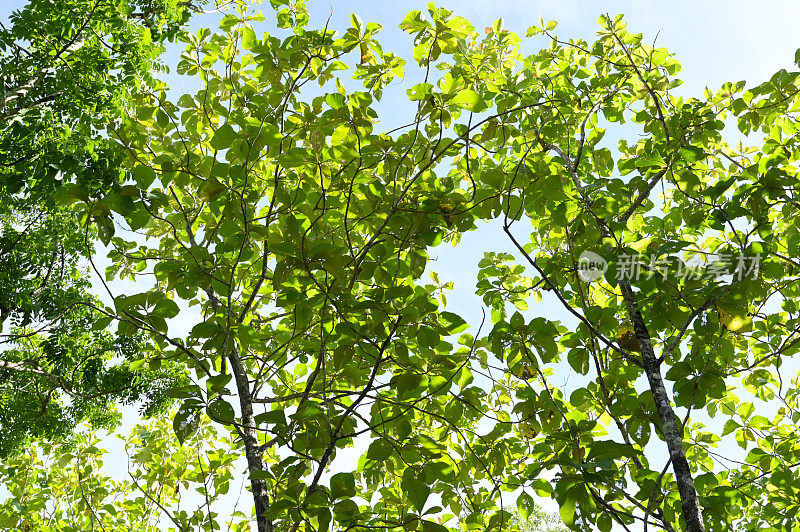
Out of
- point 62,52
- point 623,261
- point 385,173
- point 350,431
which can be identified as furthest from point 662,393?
point 62,52

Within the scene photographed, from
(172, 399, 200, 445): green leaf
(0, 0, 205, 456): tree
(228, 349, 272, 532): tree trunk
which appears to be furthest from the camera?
(0, 0, 205, 456): tree

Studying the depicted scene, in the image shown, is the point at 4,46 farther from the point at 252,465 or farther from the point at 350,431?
the point at 350,431

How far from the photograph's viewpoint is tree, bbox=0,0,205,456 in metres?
3.64

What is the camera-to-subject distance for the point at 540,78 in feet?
12.8

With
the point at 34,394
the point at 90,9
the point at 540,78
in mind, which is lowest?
the point at 34,394

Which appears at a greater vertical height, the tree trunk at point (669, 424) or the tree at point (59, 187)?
the tree at point (59, 187)

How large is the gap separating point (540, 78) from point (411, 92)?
72.3 inches

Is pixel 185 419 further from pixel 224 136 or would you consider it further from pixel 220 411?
pixel 224 136

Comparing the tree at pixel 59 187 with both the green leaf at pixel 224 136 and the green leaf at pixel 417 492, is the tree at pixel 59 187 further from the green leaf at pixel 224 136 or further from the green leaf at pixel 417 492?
the green leaf at pixel 417 492

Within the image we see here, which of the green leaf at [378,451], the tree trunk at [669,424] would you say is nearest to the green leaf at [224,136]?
the green leaf at [378,451]

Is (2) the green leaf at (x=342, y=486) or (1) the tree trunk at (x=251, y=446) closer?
(2) the green leaf at (x=342, y=486)

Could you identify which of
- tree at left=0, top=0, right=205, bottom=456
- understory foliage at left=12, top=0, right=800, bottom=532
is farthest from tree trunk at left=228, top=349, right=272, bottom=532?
tree at left=0, top=0, right=205, bottom=456

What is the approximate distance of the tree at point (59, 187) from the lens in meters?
3.64

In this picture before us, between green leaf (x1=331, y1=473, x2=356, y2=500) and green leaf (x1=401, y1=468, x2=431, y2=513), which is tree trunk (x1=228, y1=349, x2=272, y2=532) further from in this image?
green leaf (x1=401, y1=468, x2=431, y2=513)
